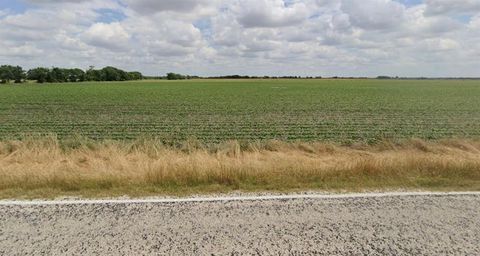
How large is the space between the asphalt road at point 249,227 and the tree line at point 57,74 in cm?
12859

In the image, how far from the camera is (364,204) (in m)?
4.48

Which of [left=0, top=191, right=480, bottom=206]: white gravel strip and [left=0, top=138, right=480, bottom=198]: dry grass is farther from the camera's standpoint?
[left=0, top=138, right=480, bottom=198]: dry grass

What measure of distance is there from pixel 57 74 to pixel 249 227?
133m

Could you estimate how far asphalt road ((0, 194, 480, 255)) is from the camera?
3271mm

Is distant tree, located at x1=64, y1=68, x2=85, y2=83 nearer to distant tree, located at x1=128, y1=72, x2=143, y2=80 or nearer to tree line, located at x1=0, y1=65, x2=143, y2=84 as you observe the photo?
tree line, located at x1=0, y1=65, x2=143, y2=84

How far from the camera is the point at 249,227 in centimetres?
374

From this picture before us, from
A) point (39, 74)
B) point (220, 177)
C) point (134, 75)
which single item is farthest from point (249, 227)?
point (134, 75)

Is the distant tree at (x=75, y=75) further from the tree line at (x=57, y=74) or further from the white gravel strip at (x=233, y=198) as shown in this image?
the white gravel strip at (x=233, y=198)

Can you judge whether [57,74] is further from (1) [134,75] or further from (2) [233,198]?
(2) [233,198]

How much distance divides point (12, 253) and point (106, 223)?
3.10ft

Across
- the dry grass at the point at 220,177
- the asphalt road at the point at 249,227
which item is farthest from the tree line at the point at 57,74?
the asphalt road at the point at 249,227

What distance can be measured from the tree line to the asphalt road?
128594mm

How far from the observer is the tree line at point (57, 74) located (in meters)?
109

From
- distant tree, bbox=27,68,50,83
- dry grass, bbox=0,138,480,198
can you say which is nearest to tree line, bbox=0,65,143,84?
distant tree, bbox=27,68,50,83
